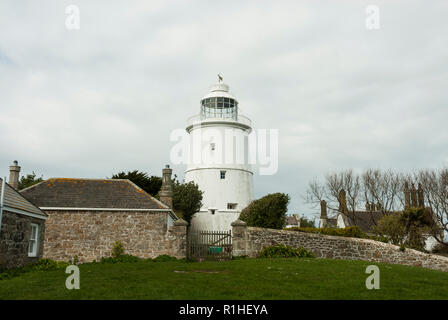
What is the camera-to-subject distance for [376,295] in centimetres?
810

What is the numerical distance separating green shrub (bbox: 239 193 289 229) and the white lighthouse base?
5.91 meters

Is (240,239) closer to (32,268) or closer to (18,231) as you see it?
(32,268)

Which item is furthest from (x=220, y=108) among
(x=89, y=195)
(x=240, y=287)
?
(x=240, y=287)

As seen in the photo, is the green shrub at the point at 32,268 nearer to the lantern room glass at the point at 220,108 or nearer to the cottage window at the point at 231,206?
the cottage window at the point at 231,206

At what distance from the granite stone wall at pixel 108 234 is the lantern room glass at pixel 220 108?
13558mm

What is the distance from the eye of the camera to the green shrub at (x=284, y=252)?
61.4 feet

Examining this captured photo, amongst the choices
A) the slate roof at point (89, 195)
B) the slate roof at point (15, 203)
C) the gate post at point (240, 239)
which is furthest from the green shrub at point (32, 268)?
the gate post at point (240, 239)

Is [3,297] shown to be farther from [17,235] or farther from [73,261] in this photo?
[73,261]

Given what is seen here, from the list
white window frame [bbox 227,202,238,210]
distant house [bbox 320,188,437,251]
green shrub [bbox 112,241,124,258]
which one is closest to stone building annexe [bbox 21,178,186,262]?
green shrub [bbox 112,241,124,258]

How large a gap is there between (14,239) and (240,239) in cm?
1049

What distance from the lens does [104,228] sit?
18.7 meters

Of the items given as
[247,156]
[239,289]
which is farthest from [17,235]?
[247,156]
